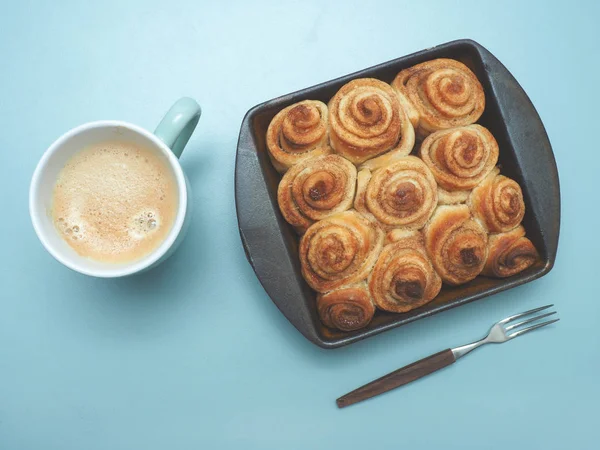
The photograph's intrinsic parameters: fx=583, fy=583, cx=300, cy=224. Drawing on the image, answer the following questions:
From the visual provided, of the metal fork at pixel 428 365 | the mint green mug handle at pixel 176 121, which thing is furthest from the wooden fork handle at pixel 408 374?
the mint green mug handle at pixel 176 121

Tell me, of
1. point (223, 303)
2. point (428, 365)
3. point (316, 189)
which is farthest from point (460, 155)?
point (223, 303)

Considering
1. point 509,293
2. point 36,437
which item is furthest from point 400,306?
point 36,437

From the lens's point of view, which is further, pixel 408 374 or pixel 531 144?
pixel 408 374

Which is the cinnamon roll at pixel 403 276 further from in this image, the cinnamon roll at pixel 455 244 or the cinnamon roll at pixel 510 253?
the cinnamon roll at pixel 510 253

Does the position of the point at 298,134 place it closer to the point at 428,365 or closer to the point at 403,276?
the point at 403,276

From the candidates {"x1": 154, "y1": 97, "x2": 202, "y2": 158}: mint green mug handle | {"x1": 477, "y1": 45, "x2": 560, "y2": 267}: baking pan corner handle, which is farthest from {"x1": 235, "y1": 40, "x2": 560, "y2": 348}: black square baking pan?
{"x1": 154, "y1": 97, "x2": 202, "y2": 158}: mint green mug handle

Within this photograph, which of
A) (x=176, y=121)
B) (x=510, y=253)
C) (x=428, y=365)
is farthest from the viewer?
(x=428, y=365)
